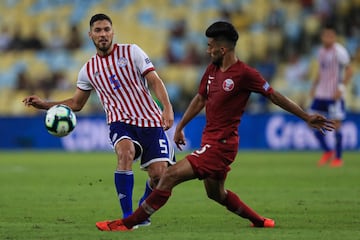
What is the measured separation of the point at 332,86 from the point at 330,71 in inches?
11.5

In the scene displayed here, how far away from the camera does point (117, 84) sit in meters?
8.76

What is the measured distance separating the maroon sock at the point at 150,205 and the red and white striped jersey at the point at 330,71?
9814 mm

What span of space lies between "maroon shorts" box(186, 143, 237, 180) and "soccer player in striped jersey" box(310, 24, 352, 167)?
9.30 meters

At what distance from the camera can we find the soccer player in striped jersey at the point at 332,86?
16906mm

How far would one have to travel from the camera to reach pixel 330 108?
17.2 metres

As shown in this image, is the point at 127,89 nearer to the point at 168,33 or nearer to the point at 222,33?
the point at 222,33

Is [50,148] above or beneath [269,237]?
beneath

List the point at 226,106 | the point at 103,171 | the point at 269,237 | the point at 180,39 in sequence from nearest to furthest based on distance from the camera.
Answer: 1. the point at 269,237
2. the point at 226,106
3. the point at 103,171
4. the point at 180,39

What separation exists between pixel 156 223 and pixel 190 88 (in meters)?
15.9

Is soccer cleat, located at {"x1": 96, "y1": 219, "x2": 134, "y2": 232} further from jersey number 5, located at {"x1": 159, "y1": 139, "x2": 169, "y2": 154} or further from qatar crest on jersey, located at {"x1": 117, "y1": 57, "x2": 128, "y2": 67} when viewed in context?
qatar crest on jersey, located at {"x1": 117, "y1": 57, "x2": 128, "y2": 67}

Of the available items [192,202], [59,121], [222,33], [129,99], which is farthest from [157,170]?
[192,202]

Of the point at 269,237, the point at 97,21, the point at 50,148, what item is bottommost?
the point at 50,148

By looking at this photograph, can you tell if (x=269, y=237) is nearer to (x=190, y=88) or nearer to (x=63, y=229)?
(x=63, y=229)

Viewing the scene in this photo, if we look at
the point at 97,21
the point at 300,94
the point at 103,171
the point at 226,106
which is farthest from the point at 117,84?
the point at 300,94
